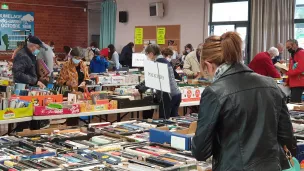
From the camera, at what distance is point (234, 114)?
2137 millimetres

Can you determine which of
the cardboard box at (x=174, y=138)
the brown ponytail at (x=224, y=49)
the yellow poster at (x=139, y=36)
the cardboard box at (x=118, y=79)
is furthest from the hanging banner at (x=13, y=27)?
the brown ponytail at (x=224, y=49)

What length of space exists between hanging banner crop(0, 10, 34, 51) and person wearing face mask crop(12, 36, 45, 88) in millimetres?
8891

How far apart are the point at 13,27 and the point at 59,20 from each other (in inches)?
65.5

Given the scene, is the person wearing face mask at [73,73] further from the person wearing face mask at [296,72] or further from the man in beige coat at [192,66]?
the person wearing face mask at [296,72]

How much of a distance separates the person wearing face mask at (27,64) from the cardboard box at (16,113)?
4.00 feet

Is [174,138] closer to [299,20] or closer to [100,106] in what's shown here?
[100,106]

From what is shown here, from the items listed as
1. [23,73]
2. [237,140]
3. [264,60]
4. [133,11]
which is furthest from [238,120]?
[133,11]

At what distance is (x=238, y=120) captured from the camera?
7.04 feet

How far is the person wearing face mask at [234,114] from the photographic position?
213 centimetres

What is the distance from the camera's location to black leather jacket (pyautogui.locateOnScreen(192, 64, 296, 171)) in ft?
6.98

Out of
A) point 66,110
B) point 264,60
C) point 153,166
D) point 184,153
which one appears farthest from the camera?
point 264,60

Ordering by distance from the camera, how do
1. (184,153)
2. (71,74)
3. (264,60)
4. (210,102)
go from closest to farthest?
(210,102) → (184,153) → (71,74) → (264,60)

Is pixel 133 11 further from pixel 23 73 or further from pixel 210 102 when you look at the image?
pixel 210 102

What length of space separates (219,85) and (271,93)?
27 cm
